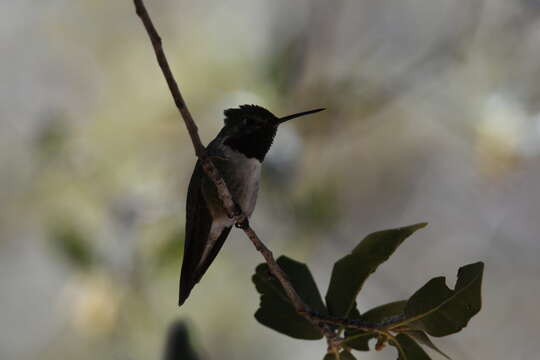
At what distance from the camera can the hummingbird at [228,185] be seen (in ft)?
8.13

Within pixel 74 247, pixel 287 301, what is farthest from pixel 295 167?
pixel 287 301

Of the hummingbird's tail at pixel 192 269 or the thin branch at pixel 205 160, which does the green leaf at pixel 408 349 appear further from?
the hummingbird's tail at pixel 192 269

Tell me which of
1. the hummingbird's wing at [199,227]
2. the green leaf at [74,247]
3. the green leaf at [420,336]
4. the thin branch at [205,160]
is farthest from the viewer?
the green leaf at [74,247]

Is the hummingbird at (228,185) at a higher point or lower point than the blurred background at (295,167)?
lower

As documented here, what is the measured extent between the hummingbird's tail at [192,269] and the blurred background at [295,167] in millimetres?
1413

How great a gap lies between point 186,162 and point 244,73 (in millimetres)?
705

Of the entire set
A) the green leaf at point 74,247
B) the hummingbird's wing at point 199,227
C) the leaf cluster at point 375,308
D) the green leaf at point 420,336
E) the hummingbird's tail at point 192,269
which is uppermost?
the green leaf at point 74,247

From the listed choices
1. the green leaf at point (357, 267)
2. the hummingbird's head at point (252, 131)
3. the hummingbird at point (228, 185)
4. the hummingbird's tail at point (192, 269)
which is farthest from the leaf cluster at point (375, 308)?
the hummingbird's head at point (252, 131)

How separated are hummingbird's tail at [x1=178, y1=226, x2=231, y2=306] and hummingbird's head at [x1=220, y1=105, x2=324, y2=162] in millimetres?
297

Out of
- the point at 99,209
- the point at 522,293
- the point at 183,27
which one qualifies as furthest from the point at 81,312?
the point at 522,293

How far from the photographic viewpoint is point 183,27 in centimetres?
537

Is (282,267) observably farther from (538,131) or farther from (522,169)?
(522,169)

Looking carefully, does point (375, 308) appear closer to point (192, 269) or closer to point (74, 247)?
point (192, 269)

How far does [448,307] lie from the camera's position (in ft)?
4.96
